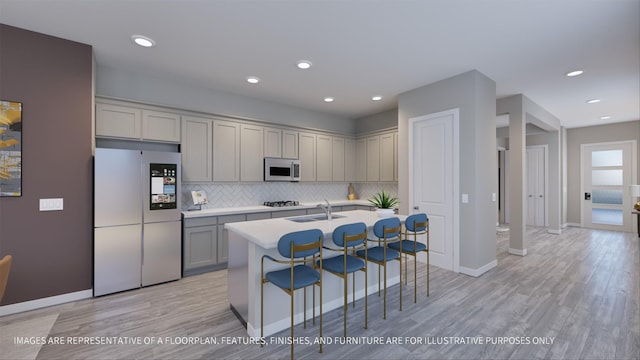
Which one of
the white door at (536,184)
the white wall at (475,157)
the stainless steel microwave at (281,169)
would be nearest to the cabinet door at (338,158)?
the stainless steel microwave at (281,169)

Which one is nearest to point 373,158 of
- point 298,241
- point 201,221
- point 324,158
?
point 324,158

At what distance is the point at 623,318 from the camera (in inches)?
103

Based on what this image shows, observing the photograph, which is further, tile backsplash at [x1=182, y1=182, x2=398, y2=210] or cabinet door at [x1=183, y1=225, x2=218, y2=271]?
tile backsplash at [x1=182, y1=182, x2=398, y2=210]

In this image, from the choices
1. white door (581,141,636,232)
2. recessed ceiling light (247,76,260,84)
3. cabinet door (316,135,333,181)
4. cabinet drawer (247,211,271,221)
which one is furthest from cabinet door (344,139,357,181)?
white door (581,141,636,232)

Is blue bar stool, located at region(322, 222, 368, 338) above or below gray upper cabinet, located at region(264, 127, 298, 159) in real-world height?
below

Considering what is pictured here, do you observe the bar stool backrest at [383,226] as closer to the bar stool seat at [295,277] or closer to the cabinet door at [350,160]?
the bar stool seat at [295,277]

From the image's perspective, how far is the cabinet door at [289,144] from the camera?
509 centimetres

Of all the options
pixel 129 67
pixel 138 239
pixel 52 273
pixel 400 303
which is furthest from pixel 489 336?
pixel 129 67

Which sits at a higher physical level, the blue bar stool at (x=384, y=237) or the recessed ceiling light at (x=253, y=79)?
the recessed ceiling light at (x=253, y=79)

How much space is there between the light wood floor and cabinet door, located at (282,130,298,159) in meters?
2.41

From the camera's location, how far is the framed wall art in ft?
8.57

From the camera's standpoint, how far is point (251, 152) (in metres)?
4.67

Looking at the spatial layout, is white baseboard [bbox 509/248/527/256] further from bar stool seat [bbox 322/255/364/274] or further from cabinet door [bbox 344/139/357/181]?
bar stool seat [bbox 322/255/364/274]

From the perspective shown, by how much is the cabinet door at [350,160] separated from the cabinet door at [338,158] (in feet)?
0.28
